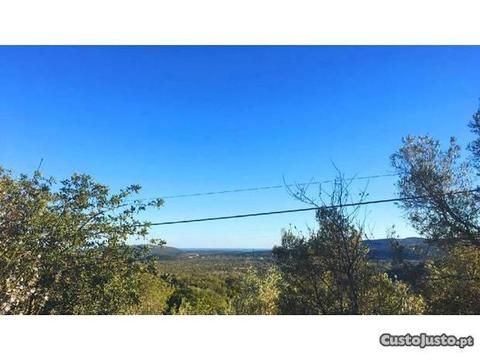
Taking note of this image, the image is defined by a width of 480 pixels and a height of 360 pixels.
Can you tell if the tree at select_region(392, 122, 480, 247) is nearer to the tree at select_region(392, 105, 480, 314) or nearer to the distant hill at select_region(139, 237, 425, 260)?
the tree at select_region(392, 105, 480, 314)

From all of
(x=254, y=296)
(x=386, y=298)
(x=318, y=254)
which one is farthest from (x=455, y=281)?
(x=254, y=296)

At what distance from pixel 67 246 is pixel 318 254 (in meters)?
4.48

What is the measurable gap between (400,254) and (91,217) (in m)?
5.87

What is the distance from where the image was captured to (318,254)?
7.68 metres

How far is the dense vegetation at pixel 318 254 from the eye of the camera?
7.11 m

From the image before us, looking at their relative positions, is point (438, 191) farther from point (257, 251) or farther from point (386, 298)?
point (257, 251)

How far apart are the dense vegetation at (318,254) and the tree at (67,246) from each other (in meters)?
0.02
